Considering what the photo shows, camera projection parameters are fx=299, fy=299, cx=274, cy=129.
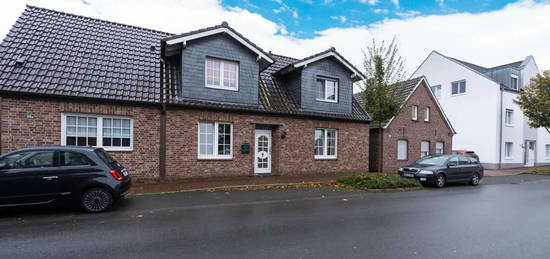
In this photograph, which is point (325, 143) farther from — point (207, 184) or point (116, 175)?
point (116, 175)

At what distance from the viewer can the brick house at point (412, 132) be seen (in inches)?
695

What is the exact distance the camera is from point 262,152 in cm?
1373

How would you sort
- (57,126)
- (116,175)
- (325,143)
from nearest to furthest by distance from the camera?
(116,175) → (57,126) → (325,143)

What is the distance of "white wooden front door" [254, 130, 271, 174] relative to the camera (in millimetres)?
13555

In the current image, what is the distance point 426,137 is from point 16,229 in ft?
66.4

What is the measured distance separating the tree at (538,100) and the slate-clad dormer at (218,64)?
18415mm

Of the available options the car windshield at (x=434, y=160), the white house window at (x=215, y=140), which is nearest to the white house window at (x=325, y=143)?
the car windshield at (x=434, y=160)

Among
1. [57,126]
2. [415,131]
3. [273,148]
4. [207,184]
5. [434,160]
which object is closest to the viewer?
[57,126]

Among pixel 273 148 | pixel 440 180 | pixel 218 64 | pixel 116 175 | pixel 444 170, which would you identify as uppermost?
pixel 218 64

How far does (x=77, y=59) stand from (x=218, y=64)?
17.1 ft

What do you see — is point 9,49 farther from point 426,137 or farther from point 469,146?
point 469,146

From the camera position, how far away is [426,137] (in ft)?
63.8

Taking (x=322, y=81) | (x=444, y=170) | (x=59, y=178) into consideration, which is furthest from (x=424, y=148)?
(x=59, y=178)

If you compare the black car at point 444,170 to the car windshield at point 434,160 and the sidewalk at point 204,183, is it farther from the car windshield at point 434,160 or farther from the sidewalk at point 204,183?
the sidewalk at point 204,183
